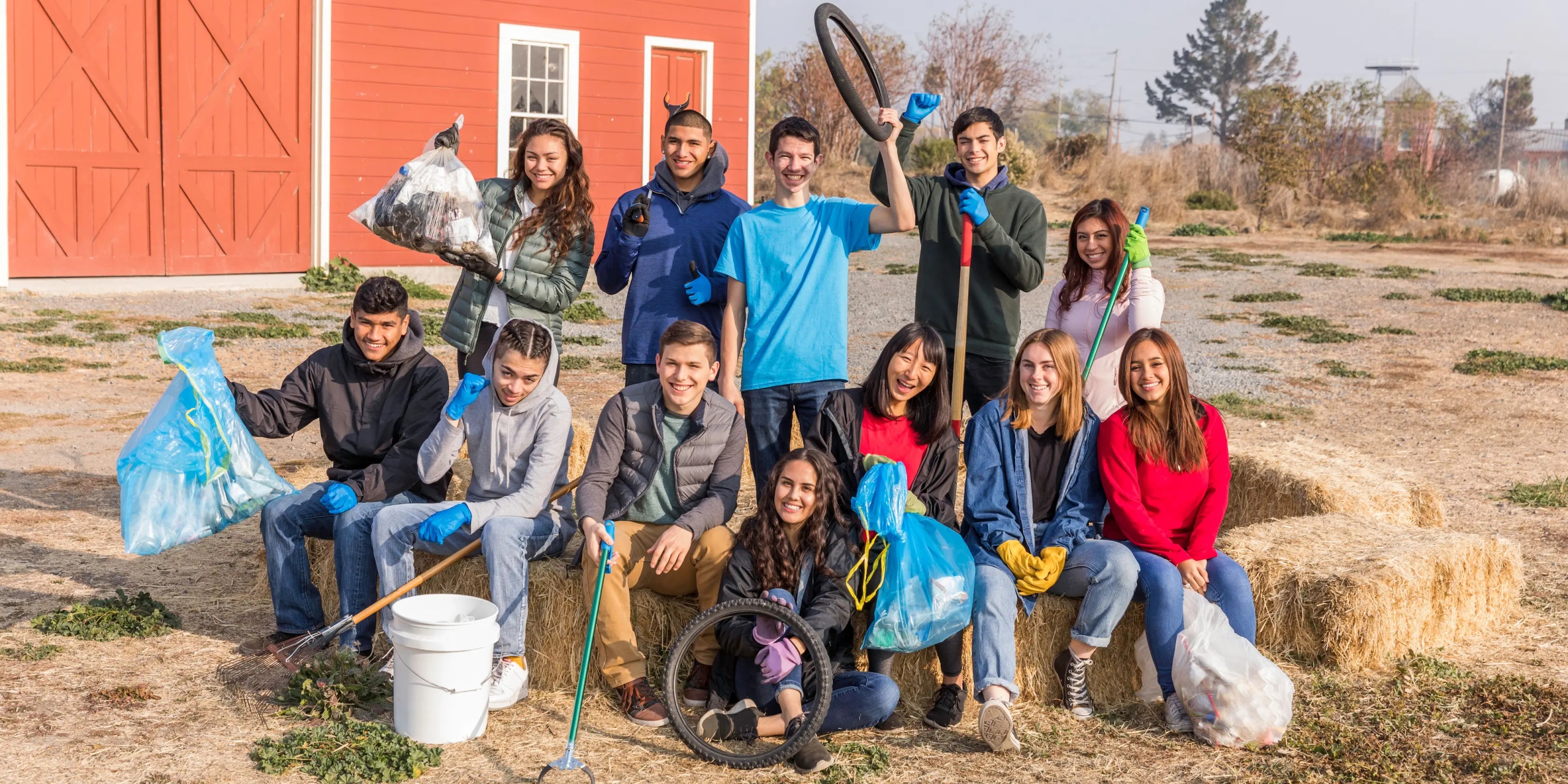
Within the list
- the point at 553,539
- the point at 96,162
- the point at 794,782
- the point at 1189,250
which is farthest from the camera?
the point at 1189,250

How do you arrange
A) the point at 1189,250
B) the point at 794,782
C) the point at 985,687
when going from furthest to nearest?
the point at 1189,250
the point at 985,687
the point at 794,782

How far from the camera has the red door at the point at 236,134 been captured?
12.0 metres

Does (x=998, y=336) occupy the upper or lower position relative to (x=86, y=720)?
upper

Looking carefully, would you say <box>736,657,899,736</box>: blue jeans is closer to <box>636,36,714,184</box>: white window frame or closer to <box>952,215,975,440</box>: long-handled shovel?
<box>952,215,975,440</box>: long-handled shovel

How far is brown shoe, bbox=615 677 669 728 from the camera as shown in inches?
155

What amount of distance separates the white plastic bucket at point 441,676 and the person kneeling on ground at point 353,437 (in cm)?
63

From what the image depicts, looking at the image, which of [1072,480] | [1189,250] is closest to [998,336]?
[1072,480]

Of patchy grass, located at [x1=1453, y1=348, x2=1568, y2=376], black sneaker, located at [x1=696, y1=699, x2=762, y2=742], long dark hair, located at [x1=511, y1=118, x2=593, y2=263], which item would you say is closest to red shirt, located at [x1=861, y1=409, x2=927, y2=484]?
black sneaker, located at [x1=696, y1=699, x2=762, y2=742]

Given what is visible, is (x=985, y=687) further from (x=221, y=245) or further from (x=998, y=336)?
(x=221, y=245)

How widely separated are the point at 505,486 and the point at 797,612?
3.53 ft

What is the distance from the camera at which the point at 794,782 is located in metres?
3.59

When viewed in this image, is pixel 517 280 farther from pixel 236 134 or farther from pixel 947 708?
pixel 236 134

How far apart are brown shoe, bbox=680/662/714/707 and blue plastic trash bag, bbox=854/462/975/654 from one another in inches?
19.7

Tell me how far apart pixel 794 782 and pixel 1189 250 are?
17.6 m
